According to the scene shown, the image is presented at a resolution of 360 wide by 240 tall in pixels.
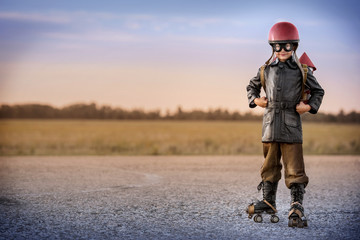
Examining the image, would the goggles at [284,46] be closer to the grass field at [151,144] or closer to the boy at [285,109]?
the boy at [285,109]

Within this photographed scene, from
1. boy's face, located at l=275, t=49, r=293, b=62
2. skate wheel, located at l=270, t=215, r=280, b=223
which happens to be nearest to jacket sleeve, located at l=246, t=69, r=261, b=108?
boy's face, located at l=275, t=49, r=293, b=62

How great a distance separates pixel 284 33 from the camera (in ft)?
16.5

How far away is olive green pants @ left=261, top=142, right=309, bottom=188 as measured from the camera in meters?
5.00

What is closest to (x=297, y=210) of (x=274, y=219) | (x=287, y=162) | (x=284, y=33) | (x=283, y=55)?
(x=274, y=219)

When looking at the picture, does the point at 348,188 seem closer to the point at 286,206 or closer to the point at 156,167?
the point at 286,206

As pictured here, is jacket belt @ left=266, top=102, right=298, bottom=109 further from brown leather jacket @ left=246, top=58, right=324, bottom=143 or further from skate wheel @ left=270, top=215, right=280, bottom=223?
skate wheel @ left=270, top=215, right=280, bottom=223

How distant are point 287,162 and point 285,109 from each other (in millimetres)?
570

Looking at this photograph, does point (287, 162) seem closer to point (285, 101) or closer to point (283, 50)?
point (285, 101)

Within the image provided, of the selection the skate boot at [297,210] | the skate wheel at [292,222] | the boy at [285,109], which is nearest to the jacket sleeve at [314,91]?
the boy at [285,109]

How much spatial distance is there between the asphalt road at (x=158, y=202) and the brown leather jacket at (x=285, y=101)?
95 centimetres

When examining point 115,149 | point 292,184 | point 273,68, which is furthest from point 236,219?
point 115,149

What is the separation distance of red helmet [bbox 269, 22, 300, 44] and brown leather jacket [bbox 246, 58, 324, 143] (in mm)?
238

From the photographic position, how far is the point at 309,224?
4.94m

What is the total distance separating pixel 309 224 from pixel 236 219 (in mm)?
759
